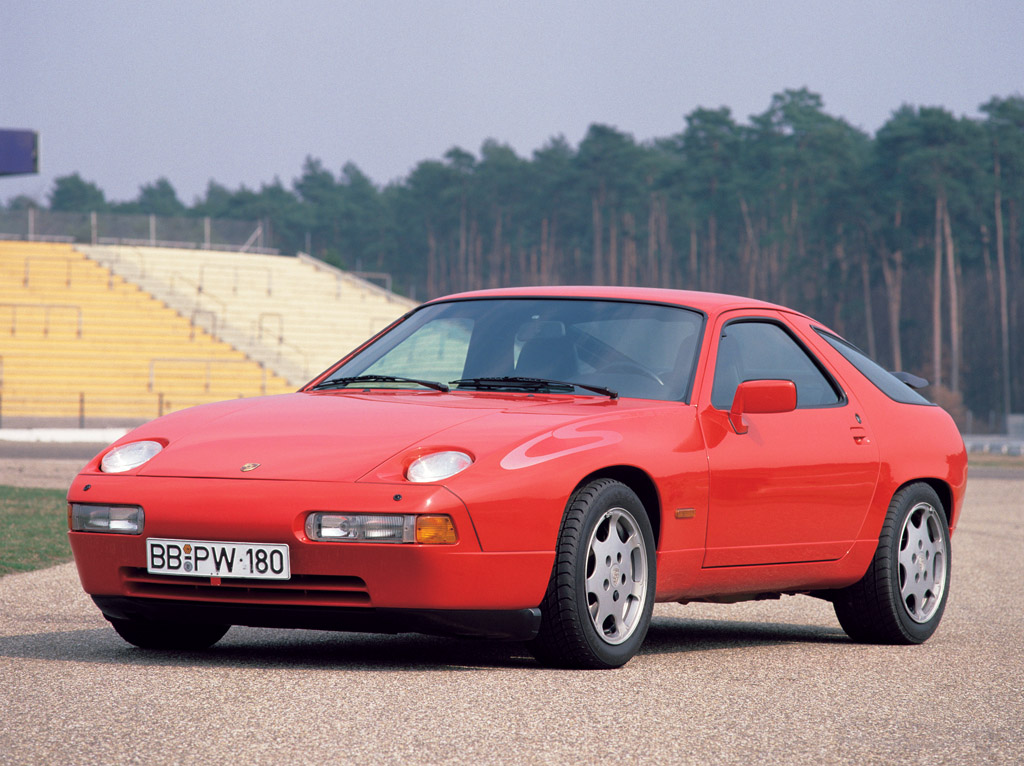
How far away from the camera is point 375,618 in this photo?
5.23 meters

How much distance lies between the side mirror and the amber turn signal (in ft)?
5.39

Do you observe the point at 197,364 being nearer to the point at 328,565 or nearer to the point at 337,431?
the point at 337,431

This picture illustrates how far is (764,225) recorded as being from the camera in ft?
374

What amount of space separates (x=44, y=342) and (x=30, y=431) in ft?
26.9

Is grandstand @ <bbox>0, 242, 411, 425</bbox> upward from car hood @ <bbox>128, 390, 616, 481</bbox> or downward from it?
downward

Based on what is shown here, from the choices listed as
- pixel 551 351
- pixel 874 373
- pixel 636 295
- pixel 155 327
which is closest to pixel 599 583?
pixel 551 351

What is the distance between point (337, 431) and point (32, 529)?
7366 mm

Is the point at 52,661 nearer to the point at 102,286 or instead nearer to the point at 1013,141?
the point at 102,286

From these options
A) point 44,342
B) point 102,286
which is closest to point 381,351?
point 44,342

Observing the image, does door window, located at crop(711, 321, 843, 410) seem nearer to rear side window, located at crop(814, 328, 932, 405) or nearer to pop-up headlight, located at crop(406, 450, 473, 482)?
rear side window, located at crop(814, 328, 932, 405)

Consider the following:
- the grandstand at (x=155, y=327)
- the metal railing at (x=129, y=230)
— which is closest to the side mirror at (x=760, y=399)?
the grandstand at (x=155, y=327)

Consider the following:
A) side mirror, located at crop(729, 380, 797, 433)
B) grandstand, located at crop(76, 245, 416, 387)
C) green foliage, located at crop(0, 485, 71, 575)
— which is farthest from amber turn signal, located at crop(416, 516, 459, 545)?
grandstand, located at crop(76, 245, 416, 387)

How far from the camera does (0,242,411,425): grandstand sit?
37188 millimetres

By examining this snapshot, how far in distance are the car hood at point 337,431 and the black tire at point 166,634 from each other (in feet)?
Result: 2.39
